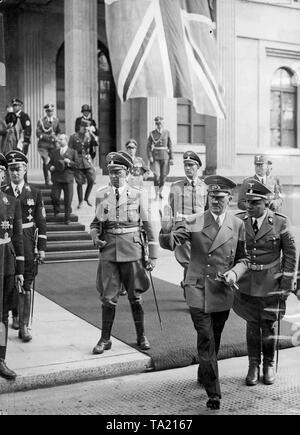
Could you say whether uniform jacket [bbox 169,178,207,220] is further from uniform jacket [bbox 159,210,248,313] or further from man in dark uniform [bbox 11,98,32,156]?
man in dark uniform [bbox 11,98,32,156]

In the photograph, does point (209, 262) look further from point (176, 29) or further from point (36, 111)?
point (36, 111)

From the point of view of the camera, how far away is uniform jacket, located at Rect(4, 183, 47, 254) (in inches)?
275

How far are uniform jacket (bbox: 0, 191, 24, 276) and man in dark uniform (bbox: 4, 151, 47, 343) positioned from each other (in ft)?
2.91

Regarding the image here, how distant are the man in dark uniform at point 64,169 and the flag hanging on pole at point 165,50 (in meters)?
7.38

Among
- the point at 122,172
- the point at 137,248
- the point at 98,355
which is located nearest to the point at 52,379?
the point at 98,355

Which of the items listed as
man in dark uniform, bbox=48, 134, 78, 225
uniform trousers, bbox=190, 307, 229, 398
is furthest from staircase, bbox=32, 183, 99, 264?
uniform trousers, bbox=190, 307, 229, 398

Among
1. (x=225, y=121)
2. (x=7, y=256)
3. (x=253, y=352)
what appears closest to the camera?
(x=253, y=352)

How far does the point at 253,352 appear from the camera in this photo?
5559 mm

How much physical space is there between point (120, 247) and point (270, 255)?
158 centimetres

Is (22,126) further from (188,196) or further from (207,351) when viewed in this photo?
(207,351)

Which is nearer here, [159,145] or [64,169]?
[64,169]

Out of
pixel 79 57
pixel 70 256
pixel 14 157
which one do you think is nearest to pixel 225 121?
pixel 79 57

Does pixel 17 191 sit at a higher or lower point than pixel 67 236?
higher

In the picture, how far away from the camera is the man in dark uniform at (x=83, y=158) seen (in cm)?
1312
